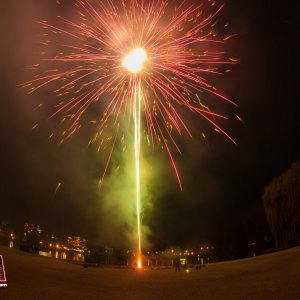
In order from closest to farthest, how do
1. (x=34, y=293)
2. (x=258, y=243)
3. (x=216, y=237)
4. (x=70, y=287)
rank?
(x=34, y=293) → (x=70, y=287) → (x=258, y=243) → (x=216, y=237)

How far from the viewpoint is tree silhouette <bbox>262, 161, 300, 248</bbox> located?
25703 millimetres

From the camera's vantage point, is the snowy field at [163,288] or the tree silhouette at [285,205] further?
the tree silhouette at [285,205]

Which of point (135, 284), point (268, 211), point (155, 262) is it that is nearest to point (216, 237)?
point (155, 262)

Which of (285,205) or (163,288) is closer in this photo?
(163,288)

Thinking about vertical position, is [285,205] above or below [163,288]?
above

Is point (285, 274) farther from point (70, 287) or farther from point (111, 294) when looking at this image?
point (70, 287)

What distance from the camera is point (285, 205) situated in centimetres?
2686

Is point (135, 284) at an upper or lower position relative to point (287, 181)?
lower

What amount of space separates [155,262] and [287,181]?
16204 mm

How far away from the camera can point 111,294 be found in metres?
12.0

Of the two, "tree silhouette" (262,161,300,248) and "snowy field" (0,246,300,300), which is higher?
"tree silhouette" (262,161,300,248)

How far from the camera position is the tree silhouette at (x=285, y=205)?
25703 millimetres

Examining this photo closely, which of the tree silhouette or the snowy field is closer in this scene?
the snowy field

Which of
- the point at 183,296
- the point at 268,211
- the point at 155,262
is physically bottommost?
the point at 183,296
